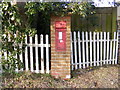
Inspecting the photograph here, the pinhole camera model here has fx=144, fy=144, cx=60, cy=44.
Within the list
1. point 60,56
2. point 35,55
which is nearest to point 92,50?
point 60,56

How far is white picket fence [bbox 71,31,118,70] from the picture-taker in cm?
447

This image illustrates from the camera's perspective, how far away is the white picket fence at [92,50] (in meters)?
4.47

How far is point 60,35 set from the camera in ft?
12.5

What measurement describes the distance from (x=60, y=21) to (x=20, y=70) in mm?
1730

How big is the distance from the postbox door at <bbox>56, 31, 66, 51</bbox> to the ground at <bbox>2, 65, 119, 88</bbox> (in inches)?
32.6

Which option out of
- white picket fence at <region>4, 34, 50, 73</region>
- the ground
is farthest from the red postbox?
the ground

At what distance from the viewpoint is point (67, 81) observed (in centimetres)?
385

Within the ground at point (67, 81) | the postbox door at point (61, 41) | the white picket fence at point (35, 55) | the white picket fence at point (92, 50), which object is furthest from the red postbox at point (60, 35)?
the ground at point (67, 81)

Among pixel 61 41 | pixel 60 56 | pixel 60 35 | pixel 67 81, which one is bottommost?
pixel 67 81

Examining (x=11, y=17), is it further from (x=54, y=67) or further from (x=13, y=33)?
(x=54, y=67)

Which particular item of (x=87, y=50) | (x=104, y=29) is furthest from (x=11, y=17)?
(x=104, y=29)

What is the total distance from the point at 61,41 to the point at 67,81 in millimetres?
1084

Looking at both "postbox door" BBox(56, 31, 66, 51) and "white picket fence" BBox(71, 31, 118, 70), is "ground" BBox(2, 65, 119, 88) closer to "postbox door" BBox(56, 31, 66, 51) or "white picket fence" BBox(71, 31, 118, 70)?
"white picket fence" BBox(71, 31, 118, 70)

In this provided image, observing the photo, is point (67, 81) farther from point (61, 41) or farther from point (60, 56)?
Answer: point (61, 41)
